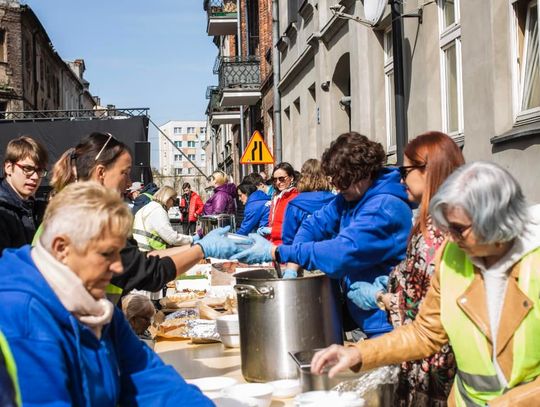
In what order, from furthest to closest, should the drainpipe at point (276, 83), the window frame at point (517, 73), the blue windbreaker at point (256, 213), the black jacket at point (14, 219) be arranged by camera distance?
the drainpipe at point (276, 83), the blue windbreaker at point (256, 213), the window frame at point (517, 73), the black jacket at point (14, 219)

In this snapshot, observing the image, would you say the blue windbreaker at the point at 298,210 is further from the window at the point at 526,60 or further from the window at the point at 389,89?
the window at the point at 389,89

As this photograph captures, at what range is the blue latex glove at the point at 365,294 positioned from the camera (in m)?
3.01

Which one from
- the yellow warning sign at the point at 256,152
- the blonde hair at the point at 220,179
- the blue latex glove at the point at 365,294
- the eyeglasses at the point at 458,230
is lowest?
the blue latex glove at the point at 365,294

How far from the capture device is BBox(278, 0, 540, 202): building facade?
5.68 metres

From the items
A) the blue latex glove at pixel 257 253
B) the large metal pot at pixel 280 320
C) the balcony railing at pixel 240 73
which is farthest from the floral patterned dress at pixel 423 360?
the balcony railing at pixel 240 73

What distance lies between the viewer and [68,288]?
1601mm

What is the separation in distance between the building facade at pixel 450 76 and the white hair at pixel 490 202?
3.57m

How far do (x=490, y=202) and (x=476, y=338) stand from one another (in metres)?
0.38

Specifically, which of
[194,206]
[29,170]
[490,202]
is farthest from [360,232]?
[194,206]

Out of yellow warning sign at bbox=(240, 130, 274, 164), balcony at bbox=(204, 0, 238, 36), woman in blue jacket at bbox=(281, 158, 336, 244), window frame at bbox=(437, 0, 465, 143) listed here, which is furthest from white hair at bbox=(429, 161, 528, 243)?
balcony at bbox=(204, 0, 238, 36)

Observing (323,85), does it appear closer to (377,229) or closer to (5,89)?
(377,229)

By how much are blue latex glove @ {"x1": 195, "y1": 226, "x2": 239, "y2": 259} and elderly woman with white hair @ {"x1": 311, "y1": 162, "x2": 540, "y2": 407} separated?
1.17 metres

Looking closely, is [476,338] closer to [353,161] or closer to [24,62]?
[353,161]

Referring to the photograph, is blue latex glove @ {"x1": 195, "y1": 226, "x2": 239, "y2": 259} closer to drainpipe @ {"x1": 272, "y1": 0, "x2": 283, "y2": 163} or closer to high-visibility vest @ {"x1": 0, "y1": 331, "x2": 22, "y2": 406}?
high-visibility vest @ {"x1": 0, "y1": 331, "x2": 22, "y2": 406}
